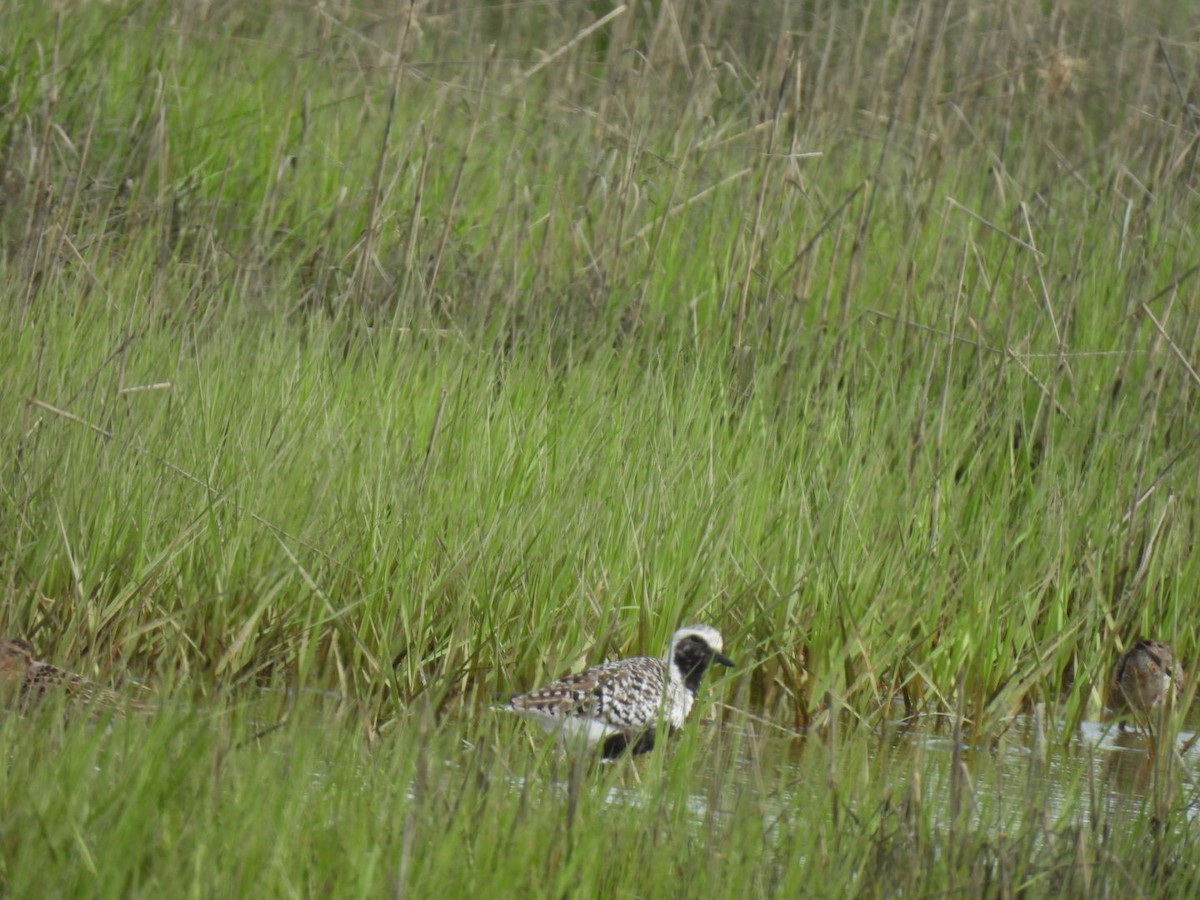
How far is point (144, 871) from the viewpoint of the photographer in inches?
94.4

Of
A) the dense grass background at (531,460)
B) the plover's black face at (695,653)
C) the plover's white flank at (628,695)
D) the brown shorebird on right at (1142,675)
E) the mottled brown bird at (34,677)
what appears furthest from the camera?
the brown shorebird on right at (1142,675)

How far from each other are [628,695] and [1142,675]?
1.56 metres

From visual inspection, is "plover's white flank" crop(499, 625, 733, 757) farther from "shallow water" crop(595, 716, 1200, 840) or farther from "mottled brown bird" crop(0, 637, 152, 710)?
"mottled brown bird" crop(0, 637, 152, 710)

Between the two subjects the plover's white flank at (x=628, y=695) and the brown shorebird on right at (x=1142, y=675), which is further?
the brown shorebird on right at (x=1142, y=675)

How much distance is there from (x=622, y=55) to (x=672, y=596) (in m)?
2.63

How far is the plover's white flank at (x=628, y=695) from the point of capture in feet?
12.0

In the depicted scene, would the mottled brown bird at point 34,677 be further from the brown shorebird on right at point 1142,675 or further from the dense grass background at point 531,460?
the brown shorebird on right at point 1142,675

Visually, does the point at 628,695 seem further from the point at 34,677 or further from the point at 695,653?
the point at 34,677

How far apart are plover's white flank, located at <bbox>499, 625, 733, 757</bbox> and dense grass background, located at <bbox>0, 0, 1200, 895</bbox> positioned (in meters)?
0.16

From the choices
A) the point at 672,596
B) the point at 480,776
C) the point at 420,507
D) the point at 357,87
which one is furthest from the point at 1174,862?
the point at 357,87

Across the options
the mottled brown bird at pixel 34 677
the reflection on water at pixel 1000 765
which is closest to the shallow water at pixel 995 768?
the reflection on water at pixel 1000 765

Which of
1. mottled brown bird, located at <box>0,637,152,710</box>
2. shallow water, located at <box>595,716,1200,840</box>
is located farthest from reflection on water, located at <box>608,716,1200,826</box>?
mottled brown bird, located at <box>0,637,152,710</box>

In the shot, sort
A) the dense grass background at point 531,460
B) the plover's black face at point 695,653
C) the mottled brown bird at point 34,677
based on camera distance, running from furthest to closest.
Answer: the plover's black face at point 695,653, the mottled brown bird at point 34,677, the dense grass background at point 531,460

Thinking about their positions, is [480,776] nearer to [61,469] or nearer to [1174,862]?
[1174,862]
